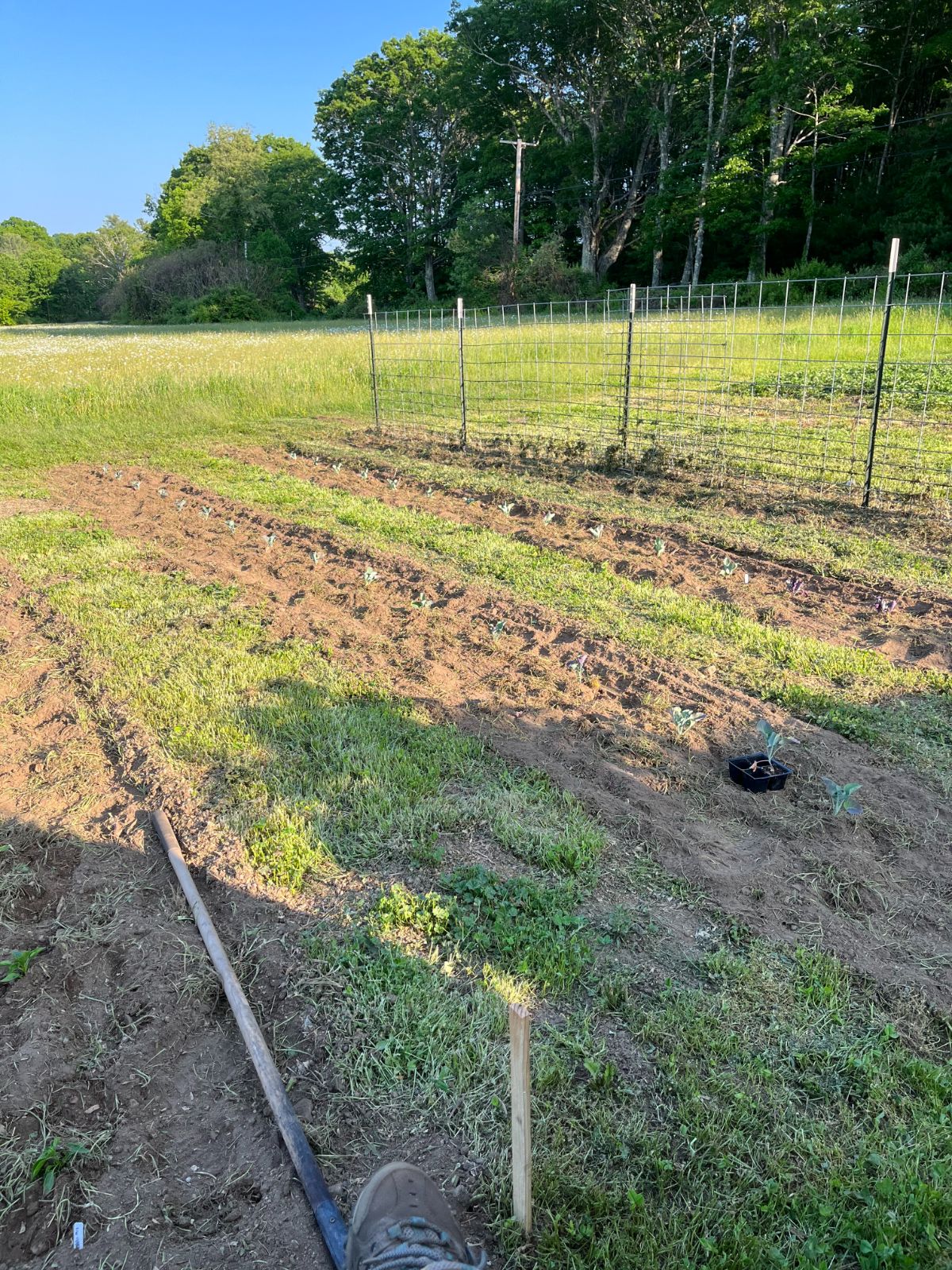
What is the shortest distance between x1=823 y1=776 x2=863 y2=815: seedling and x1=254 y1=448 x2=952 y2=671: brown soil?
142 cm

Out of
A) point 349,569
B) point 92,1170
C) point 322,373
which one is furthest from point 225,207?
point 92,1170

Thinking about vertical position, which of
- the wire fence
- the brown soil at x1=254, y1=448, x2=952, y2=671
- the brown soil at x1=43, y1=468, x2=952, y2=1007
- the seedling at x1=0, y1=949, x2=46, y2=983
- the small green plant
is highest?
the wire fence

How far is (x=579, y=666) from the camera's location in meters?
3.80

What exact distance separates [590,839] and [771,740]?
883 millimetres

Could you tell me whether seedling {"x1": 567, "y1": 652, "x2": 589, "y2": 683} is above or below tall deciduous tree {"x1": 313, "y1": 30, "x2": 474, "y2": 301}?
below

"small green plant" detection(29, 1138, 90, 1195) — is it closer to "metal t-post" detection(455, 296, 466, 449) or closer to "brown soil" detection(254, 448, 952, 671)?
"brown soil" detection(254, 448, 952, 671)

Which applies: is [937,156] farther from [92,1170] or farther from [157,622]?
[92,1170]

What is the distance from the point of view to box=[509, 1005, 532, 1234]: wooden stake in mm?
1268

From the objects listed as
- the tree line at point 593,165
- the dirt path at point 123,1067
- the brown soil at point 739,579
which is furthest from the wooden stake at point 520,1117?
the tree line at point 593,165

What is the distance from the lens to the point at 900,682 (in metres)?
3.73

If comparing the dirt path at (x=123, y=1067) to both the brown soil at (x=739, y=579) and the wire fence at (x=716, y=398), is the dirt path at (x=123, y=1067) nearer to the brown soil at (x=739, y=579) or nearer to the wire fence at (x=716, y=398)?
the brown soil at (x=739, y=579)

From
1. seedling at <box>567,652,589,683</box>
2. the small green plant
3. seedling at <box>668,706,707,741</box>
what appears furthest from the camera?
seedling at <box>567,652,589,683</box>

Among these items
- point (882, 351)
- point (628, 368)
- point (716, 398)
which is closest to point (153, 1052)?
point (882, 351)

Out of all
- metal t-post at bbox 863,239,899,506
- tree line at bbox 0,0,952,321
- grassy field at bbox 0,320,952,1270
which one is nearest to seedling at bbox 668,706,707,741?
grassy field at bbox 0,320,952,1270
